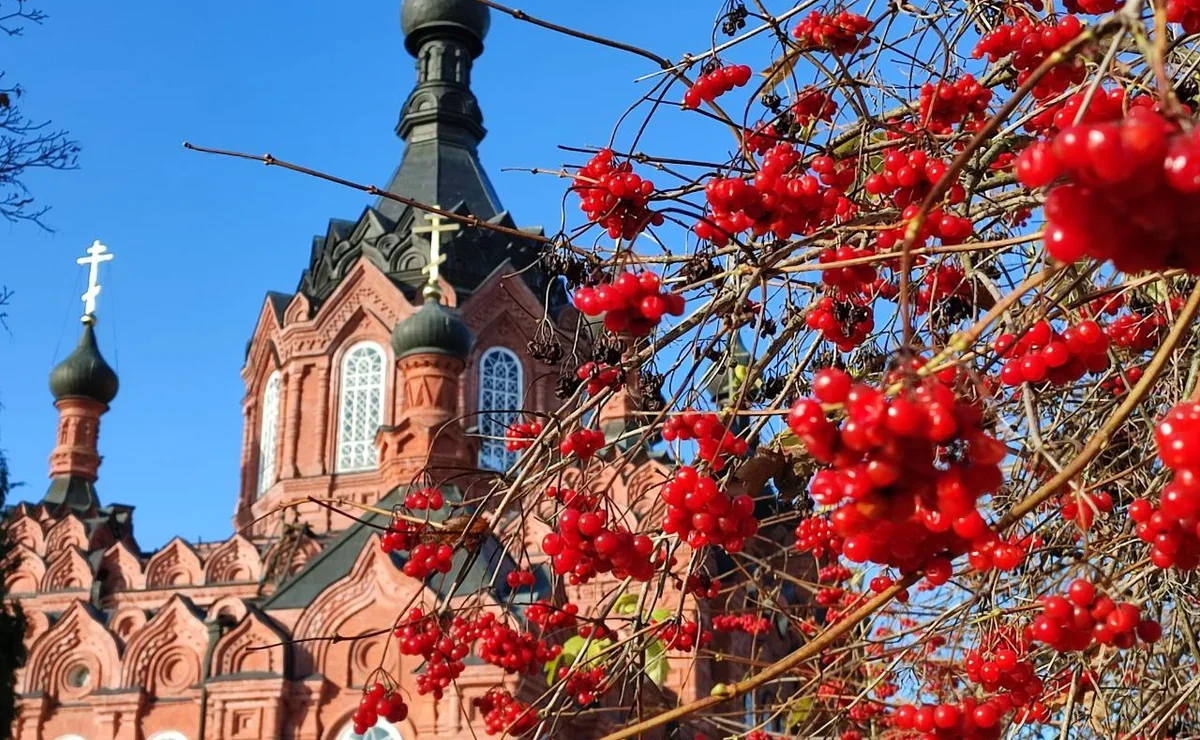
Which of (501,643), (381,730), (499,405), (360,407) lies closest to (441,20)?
(360,407)

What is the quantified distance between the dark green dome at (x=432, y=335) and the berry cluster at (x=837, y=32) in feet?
49.5

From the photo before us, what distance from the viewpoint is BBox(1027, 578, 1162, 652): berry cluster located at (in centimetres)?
258

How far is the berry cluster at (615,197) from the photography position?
3.19m

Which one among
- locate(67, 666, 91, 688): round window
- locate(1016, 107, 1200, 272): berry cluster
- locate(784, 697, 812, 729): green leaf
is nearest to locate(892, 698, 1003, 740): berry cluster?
locate(1016, 107, 1200, 272): berry cluster

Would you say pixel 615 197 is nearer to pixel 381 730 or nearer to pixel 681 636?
pixel 681 636

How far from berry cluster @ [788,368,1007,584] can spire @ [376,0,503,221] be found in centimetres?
2359

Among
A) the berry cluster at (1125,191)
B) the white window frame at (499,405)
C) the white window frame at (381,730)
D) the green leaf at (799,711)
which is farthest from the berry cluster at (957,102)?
the white window frame at (499,405)

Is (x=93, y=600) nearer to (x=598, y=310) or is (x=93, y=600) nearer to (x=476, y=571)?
(x=476, y=571)

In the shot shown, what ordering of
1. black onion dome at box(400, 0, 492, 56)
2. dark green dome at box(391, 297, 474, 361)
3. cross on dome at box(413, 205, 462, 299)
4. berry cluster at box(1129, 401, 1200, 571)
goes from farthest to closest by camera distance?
black onion dome at box(400, 0, 492, 56) < cross on dome at box(413, 205, 462, 299) < dark green dome at box(391, 297, 474, 361) < berry cluster at box(1129, 401, 1200, 571)

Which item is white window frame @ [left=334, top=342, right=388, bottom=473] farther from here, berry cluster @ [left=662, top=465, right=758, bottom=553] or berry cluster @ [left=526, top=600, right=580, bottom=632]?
berry cluster @ [left=662, top=465, right=758, bottom=553]

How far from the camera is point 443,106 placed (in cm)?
2675

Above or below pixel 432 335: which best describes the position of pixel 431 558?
below

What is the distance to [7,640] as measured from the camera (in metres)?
12.4

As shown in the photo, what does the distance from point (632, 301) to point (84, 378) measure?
25.1 m
